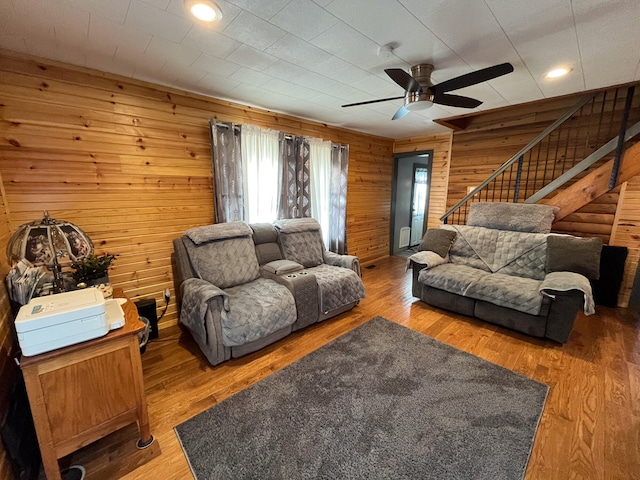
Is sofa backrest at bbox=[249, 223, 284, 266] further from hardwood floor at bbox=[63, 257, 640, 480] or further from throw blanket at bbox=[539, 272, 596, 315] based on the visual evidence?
throw blanket at bbox=[539, 272, 596, 315]

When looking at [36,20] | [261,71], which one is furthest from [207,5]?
[36,20]

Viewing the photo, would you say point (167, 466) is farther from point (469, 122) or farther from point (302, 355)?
point (469, 122)

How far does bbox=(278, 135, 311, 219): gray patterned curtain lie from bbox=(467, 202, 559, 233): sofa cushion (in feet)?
7.32

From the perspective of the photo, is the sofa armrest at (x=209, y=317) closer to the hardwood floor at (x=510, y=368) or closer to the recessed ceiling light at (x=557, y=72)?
the hardwood floor at (x=510, y=368)

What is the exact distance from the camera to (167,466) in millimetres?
1378

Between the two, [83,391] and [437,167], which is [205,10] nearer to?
[83,391]

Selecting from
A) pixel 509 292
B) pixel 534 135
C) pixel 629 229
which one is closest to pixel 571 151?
pixel 534 135

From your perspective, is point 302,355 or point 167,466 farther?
point 302,355

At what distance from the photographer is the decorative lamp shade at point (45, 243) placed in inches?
57.5

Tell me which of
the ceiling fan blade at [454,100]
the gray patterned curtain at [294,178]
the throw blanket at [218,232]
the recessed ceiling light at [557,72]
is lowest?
the throw blanket at [218,232]

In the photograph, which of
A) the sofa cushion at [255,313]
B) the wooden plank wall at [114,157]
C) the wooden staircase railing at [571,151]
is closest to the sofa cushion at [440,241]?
the wooden staircase railing at [571,151]

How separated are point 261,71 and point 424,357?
2.69 metres

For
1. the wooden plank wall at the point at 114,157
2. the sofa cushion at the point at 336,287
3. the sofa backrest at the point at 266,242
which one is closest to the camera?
the wooden plank wall at the point at 114,157

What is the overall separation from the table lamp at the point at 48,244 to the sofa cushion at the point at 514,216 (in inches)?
155
